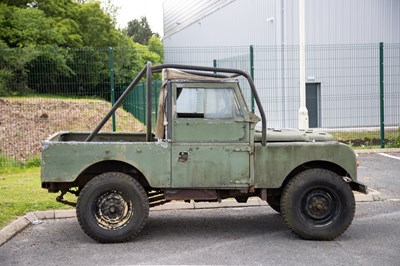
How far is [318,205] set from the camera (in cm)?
723

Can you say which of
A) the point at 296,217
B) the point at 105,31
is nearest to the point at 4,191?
the point at 296,217

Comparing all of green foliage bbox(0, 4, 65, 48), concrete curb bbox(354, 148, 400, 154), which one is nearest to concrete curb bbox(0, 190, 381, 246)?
concrete curb bbox(354, 148, 400, 154)

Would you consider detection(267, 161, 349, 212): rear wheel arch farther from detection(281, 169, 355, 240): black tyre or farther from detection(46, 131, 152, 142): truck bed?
detection(46, 131, 152, 142): truck bed

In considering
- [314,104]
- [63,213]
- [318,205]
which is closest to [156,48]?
[314,104]

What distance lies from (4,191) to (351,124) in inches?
418

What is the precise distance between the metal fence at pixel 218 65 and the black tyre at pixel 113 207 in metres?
7.08

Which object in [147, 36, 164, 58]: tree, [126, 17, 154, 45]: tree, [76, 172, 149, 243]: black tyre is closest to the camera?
[76, 172, 149, 243]: black tyre

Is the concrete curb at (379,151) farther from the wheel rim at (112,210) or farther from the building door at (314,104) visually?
the wheel rim at (112,210)

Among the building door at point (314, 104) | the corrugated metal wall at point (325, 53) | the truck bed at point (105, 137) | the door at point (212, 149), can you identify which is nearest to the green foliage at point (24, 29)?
the corrugated metal wall at point (325, 53)

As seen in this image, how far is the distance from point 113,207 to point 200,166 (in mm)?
1139

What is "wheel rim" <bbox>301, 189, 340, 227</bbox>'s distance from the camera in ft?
A: 23.7

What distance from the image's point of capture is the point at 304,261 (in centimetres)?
628

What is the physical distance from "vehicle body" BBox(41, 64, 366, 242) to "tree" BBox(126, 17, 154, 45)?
340 feet

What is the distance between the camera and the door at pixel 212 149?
712cm
